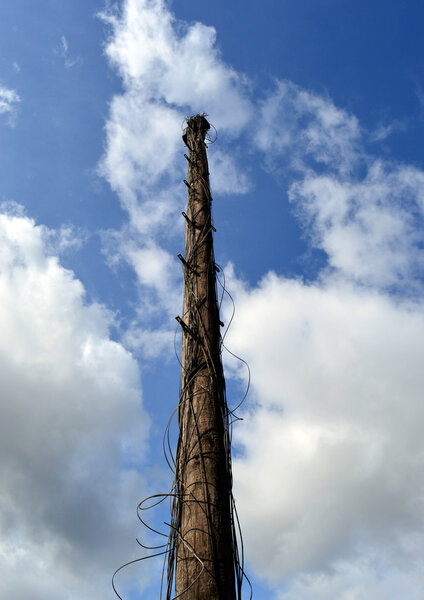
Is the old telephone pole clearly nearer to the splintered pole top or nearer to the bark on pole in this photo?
the bark on pole

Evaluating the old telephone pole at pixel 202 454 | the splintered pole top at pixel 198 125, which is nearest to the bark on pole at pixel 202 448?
the old telephone pole at pixel 202 454

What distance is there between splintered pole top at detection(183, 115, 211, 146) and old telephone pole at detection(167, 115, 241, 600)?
166 centimetres

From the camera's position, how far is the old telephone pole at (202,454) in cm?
264

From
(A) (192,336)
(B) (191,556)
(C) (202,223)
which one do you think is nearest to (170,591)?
(B) (191,556)

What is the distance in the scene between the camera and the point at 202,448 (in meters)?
3.09

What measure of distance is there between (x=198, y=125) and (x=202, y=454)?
4.19 metres

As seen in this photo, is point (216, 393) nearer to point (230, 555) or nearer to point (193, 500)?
point (193, 500)

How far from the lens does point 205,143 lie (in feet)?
18.0

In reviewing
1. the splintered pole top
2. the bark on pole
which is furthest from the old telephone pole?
the splintered pole top

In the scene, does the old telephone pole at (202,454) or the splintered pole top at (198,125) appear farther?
the splintered pole top at (198,125)

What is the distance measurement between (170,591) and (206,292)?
226cm

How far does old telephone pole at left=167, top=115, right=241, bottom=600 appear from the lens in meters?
2.64

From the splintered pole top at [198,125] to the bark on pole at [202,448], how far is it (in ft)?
5.02

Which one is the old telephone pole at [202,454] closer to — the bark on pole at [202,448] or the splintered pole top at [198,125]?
the bark on pole at [202,448]
